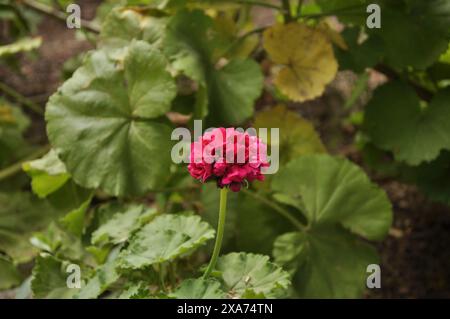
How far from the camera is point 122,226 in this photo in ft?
3.95

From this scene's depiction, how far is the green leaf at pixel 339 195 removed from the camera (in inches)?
55.4

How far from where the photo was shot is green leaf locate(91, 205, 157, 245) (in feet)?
3.84

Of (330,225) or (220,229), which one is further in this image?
(330,225)

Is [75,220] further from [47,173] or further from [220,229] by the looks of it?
[220,229]

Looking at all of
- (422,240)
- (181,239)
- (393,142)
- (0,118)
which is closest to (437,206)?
(422,240)

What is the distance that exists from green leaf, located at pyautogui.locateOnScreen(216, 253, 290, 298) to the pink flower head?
0.16 meters

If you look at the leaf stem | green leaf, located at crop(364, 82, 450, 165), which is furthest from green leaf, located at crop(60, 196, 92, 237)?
green leaf, located at crop(364, 82, 450, 165)

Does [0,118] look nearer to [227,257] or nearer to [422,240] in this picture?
[227,257]

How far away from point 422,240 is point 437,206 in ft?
0.44

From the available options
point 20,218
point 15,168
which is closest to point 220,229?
point 20,218

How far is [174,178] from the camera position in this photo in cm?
157

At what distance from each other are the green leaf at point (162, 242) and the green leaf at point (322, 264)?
0.36 metres

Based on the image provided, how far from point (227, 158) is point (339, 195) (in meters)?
0.58

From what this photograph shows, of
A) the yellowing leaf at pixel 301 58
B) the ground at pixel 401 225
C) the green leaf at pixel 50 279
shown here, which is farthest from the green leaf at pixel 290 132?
the green leaf at pixel 50 279
